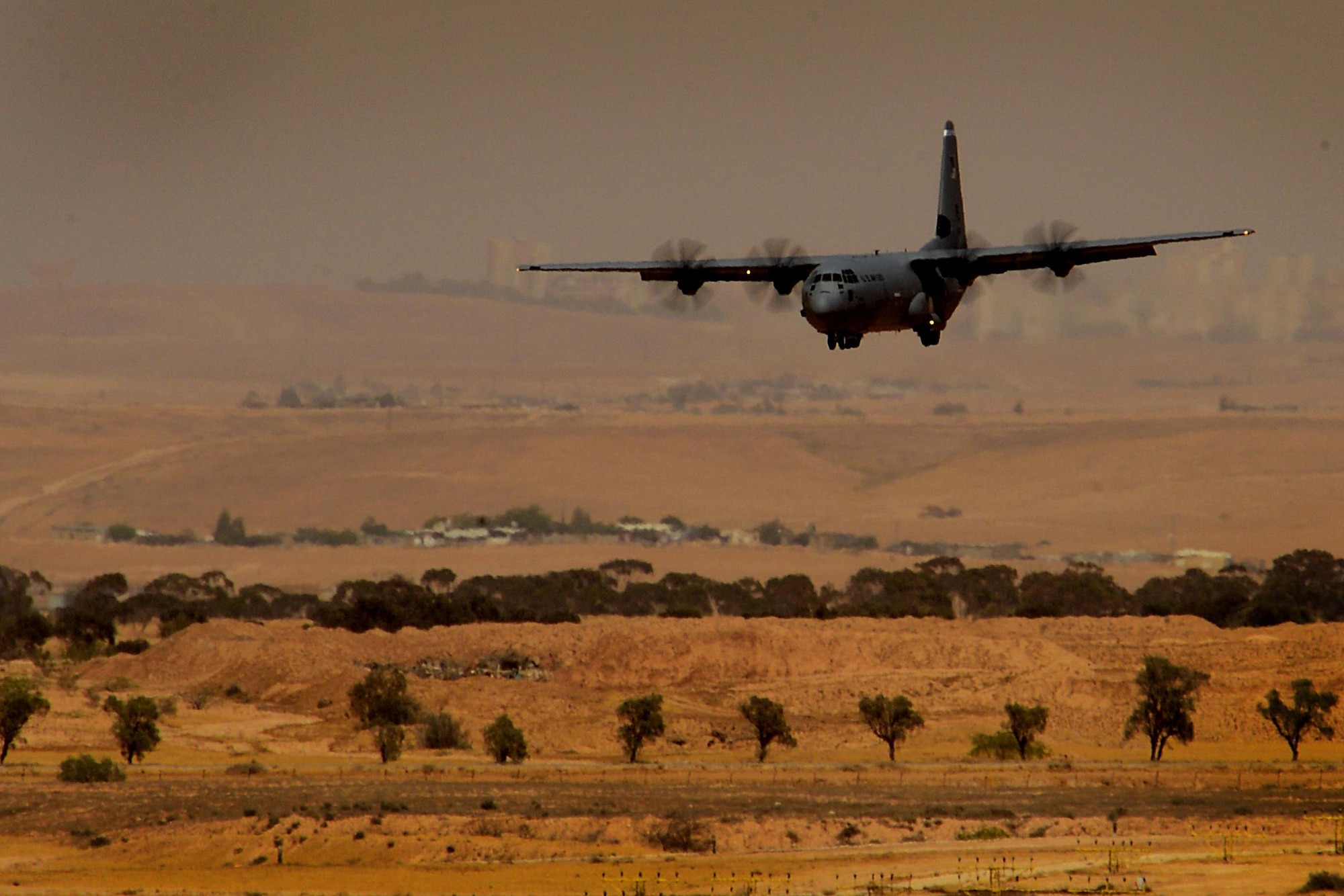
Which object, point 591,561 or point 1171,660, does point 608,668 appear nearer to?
point 1171,660

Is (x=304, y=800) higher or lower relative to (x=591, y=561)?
lower

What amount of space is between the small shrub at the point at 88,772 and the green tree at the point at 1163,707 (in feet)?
110

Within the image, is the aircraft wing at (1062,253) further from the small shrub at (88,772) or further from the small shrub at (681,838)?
the small shrub at (88,772)

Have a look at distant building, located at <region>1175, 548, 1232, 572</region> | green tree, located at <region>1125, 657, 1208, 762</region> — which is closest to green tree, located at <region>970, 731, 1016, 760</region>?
green tree, located at <region>1125, 657, 1208, 762</region>

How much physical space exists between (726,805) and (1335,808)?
1673 centimetres

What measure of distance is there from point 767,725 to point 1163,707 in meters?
14.0

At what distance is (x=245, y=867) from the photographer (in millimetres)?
46000

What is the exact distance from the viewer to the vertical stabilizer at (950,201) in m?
60.2

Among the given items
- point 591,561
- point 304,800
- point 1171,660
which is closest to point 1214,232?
point 304,800

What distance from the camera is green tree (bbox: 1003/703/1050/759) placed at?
6662 cm

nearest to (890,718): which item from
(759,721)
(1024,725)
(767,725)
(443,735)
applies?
(767,725)

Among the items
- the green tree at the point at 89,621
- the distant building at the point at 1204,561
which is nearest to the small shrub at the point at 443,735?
the green tree at the point at 89,621

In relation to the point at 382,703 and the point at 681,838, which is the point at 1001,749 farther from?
the point at 681,838

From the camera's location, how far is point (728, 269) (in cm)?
5425
